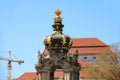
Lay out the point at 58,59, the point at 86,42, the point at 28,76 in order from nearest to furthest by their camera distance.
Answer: the point at 58,59, the point at 28,76, the point at 86,42

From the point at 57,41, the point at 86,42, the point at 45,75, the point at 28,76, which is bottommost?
the point at 28,76

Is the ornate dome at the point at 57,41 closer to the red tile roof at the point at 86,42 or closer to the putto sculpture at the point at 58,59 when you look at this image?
the putto sculpture at the point at 58,59

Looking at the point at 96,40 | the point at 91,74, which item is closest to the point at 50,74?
the point at 91,74

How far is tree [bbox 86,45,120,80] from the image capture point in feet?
214

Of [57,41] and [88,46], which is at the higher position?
[88,46]

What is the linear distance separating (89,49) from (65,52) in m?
91.4

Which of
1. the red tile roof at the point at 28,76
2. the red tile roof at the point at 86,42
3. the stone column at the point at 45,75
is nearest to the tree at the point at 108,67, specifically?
the stone column at the point at 45,75

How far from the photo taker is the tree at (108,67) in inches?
2569

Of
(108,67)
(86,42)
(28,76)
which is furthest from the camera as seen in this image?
(86,42)

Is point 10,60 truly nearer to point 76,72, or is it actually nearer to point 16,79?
point 16,79

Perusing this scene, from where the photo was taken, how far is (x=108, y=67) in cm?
6525

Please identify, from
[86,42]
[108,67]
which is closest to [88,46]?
[86,42]

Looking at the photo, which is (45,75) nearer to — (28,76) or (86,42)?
(28,76)

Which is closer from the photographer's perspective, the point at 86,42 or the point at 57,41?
the point at 57,41
